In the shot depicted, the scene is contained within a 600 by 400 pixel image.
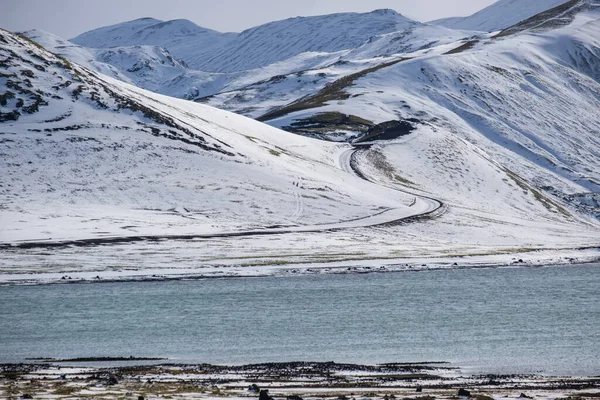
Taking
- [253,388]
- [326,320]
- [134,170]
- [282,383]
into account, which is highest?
[253,388]

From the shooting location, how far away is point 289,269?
3698 inches

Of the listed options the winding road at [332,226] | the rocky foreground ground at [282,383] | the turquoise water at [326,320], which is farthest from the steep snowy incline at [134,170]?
the rocky foreground ground at [282,383]

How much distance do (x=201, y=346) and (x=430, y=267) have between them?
171 feet

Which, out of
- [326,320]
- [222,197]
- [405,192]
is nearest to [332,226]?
[222,197]

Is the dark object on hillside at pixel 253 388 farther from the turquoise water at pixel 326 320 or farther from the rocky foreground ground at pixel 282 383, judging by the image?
the turquoise water at pixel 326 320

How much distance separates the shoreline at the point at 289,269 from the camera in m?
88.4

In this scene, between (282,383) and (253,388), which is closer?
(253,388)

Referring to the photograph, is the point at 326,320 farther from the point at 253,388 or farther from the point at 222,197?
the point at 222,197

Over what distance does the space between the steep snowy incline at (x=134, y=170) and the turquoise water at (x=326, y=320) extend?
38.0 m

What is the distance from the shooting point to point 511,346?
47.5 meters

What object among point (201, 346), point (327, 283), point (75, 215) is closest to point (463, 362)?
point (201, 346)

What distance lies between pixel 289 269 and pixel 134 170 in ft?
189

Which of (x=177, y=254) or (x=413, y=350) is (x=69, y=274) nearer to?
(x=177, y=254)

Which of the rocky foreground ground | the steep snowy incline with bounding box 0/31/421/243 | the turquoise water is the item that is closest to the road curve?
the steep snowy incline with bounding box 0/31/421/243
